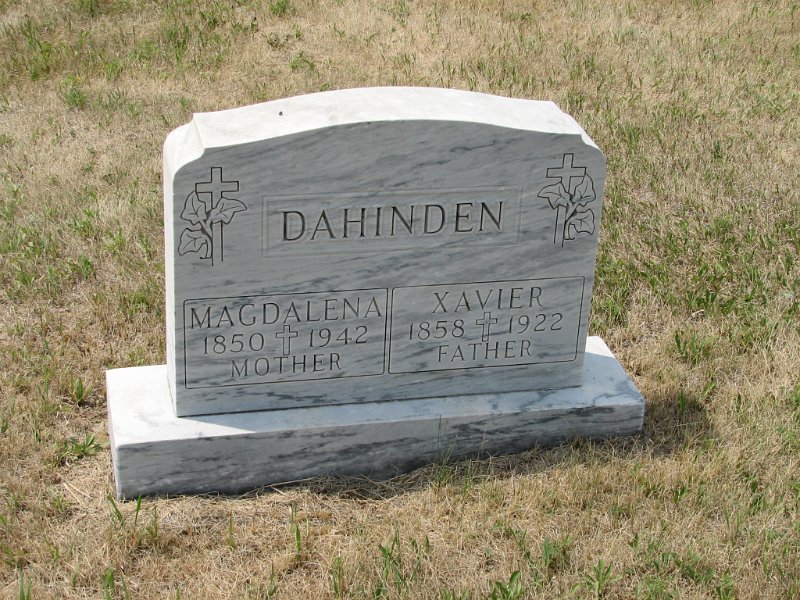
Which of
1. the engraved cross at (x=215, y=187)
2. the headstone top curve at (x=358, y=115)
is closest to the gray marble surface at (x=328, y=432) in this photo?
the engraved cross at (x=215, y=187)

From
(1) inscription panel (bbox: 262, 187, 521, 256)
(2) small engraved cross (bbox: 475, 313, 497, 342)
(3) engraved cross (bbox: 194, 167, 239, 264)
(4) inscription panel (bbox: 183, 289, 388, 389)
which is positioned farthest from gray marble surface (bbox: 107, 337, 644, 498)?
(3) engraved cross (bbox: 194, 167, 239, 264)

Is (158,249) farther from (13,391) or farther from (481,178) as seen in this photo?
(481,178)

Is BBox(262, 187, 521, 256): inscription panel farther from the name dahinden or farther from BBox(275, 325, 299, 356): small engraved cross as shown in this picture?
BBox(275, 325, 299, 356): small engraved cross

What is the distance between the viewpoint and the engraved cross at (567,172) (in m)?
4.46

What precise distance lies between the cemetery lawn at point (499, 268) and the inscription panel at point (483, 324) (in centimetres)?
45

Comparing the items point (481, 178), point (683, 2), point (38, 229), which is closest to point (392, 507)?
point (481, 178)

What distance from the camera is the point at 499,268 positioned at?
15.1 feet

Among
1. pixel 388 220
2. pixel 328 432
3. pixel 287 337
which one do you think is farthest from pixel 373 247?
pixel 328 432

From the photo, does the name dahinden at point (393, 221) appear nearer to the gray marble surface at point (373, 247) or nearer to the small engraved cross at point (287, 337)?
the gray marble surface at point (373, 247)

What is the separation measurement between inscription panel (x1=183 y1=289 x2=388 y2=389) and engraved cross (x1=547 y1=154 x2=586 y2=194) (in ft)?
2.85

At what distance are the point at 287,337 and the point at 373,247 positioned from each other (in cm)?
52

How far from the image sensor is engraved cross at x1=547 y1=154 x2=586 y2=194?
4465 mm

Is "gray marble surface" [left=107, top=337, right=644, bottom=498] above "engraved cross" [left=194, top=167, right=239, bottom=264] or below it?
below

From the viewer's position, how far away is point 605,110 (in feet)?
27.0
